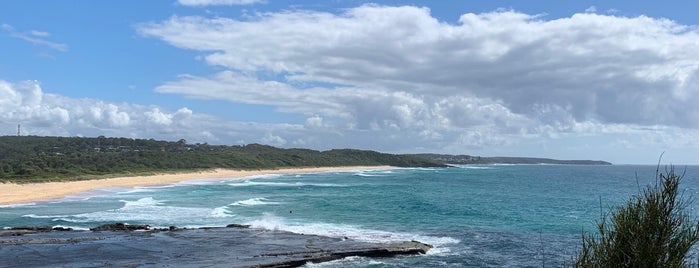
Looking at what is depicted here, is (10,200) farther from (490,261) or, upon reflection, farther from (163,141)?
(163,141)

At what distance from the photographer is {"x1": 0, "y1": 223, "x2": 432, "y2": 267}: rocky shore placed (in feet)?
88.0

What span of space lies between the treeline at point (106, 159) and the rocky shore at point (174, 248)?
41785 millimetres

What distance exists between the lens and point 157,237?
1331 inches

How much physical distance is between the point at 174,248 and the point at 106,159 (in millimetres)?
81418

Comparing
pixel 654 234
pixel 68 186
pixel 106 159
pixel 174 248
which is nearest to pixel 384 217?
pixel 174 248

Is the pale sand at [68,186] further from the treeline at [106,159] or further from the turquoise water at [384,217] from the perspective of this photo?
the turquoise water at [384,217]

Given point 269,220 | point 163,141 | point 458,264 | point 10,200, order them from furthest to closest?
point 163,141
point 10,200
point 269,220
point 458,264

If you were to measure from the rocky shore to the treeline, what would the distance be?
41.8 meters

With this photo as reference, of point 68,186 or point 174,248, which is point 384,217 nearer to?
point 174,248

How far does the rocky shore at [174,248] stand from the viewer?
26.8m

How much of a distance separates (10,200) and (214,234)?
31603mm

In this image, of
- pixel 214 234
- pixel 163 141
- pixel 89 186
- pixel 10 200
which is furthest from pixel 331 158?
pixel 214 234

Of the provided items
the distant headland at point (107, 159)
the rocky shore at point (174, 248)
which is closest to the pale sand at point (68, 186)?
the distant headland at point (107, 159)

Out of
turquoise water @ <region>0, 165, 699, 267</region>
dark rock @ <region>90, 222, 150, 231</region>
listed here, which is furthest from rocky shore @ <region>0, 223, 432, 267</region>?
turquoise water @ <region>0, 165, 699, 267</region>
